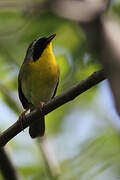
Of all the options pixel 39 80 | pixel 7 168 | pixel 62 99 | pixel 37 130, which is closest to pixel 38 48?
pixel 39 80

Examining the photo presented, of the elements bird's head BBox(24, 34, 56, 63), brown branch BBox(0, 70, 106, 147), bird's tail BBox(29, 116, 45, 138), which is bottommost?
bird's tail BBox(29, 116, 45, 138)

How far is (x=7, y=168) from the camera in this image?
132 inches

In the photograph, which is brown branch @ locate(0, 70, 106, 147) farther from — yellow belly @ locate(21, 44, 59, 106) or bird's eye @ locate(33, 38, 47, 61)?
bird's eye @ locate(33, 38, 47, 61)

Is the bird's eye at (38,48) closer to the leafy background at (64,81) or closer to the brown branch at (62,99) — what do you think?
the leafy background at (64,81)

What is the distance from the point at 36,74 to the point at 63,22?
1.53 metres

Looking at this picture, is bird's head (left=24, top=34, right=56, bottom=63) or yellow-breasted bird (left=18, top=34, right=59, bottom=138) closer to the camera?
yellow-breasted bird (left=18, top=34, right=59, bottom=138)

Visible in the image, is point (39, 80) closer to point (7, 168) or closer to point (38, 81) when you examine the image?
point (38, 81)

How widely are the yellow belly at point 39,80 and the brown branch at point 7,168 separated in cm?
157

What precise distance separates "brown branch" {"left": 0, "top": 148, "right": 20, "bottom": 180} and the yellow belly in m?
1.57

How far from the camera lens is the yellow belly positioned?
4.85 meters

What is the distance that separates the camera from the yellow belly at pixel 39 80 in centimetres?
485

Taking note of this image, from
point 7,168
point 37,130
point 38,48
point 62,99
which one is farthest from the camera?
point 38,48

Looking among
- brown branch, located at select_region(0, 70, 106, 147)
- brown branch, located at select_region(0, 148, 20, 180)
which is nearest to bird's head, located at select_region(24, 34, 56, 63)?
brown branch, located at select_region(0, 148, 20, 180)

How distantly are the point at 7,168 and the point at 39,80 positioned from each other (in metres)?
1.78
